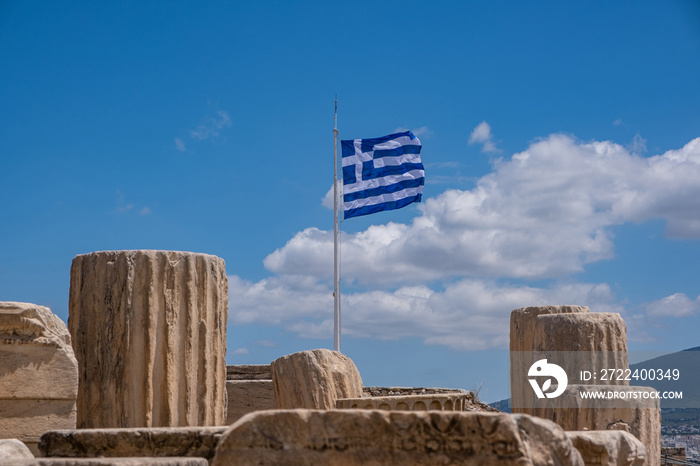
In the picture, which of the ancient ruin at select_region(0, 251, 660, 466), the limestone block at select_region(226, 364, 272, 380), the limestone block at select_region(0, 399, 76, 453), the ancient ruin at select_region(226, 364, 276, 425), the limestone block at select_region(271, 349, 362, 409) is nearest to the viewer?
the ancient ruin at select_region(0, 251, 660, 466)

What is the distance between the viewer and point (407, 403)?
354 inches

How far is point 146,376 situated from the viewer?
20.3 feet

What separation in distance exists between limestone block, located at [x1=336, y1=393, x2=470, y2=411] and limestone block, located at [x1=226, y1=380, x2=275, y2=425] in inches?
118

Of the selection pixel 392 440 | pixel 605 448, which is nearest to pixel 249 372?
pixel 605 448

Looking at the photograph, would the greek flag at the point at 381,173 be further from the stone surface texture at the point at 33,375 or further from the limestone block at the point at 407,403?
the stone surface texture at the point at 33,375

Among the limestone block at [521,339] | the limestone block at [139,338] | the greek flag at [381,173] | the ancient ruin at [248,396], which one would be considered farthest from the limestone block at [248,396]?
the greek flag at [381,173]

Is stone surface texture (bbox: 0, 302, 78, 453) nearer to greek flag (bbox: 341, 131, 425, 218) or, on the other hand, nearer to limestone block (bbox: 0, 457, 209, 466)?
limestone block (bbox: 0, 457, 209, 466)

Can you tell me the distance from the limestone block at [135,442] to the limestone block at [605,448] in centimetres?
174

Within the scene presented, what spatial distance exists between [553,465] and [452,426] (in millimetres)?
389

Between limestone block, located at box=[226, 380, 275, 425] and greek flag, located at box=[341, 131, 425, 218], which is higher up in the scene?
greek flag, located at box=[341, 131, 425, 218]

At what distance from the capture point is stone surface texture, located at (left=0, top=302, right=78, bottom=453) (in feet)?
17.4

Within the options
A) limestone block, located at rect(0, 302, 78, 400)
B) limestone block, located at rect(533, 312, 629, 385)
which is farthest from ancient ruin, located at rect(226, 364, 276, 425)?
limestone block, located at rect(0, 302, 78, 400)

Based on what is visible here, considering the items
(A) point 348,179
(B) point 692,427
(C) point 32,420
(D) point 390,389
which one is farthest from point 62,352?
(B) point 692,427

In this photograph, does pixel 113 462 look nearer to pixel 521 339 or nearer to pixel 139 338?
pixel 139 338
